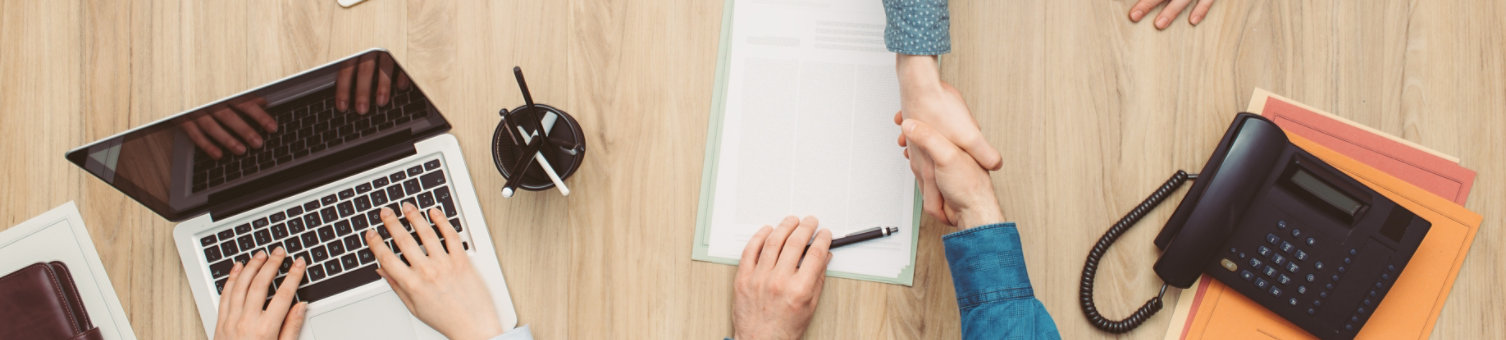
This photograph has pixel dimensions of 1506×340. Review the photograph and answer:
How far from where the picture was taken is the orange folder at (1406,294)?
2.95 ft

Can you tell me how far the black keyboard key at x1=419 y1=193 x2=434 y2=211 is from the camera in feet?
3.05

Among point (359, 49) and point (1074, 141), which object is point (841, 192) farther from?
point (359, 49)

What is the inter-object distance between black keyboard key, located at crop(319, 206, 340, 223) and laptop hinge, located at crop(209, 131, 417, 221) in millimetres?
33

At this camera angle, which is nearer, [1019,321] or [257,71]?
[1019,321]

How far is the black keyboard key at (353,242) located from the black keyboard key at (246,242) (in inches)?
5.0

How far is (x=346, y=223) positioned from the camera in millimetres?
931

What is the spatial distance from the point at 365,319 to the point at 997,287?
774 millimetres

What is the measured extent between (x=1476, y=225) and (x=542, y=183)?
1133mm

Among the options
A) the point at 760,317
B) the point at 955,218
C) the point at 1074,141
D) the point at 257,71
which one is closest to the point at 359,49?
the point at 257,71

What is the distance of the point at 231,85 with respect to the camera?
0.99 metres

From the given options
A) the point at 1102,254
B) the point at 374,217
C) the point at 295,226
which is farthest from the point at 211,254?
the point at 1102,254

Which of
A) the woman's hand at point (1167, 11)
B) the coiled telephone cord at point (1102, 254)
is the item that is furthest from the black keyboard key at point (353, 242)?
the woman's hand at point (1167, 11)

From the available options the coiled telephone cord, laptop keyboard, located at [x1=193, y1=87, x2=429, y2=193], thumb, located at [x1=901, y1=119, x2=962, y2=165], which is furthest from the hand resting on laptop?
the coiled telephone cord

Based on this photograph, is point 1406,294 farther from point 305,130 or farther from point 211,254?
point 211,254
